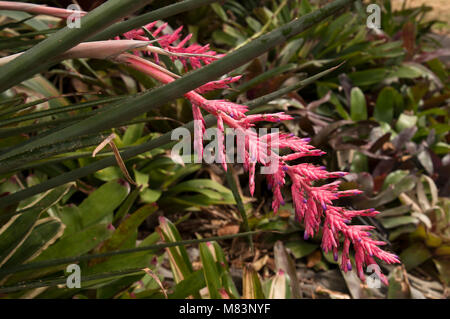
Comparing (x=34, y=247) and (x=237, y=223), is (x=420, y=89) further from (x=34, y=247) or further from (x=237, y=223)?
(x=34, y=247)

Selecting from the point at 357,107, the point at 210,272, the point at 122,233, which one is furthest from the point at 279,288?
the point at 357,107

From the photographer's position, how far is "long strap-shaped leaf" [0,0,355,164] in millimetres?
365

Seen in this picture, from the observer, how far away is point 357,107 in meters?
2.03

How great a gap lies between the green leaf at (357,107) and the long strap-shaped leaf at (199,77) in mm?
1708

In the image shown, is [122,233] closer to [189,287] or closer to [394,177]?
[189,287]

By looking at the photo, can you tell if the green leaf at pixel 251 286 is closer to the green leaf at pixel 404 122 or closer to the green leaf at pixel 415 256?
the green leaf at pixel 415 256

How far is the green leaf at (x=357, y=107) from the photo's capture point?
202cm

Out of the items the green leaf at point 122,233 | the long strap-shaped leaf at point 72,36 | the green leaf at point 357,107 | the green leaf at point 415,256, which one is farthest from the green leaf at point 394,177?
the long strap-shaped leaf at point 72,36

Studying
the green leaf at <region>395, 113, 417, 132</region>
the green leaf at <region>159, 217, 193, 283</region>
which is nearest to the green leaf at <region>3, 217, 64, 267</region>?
the green leaf at <region>159, 217, 193, 283</region>

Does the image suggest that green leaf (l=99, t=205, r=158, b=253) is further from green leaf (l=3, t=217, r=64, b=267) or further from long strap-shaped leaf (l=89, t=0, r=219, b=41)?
long strap-shaped leaf (l=89, t=0, r=219, b=41)

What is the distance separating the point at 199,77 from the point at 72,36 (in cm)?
11

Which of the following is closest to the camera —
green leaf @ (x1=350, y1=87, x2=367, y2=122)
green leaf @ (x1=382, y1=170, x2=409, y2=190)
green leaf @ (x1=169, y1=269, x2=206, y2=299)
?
green leaf @ (x1=169, y1=269, x2=206, y2=299)

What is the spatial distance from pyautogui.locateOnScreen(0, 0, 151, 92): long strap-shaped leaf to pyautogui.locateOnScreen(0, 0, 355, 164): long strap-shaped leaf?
2.7 inches
